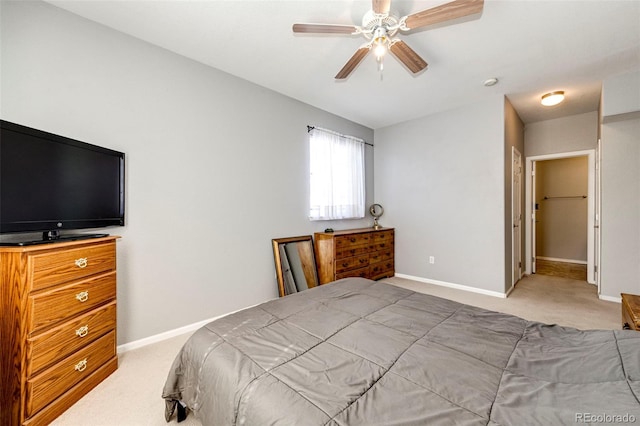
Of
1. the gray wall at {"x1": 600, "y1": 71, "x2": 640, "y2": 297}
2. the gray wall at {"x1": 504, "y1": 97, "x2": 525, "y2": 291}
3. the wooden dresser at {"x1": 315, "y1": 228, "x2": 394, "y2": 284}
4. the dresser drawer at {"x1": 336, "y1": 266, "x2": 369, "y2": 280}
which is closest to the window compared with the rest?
the wooden dresser at {"x1": 315, "y1": 228, "x2": 394, "y2": 284}

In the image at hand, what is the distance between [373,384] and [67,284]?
6.21 feet

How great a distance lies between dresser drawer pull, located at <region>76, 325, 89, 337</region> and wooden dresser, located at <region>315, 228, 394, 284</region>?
254 cm

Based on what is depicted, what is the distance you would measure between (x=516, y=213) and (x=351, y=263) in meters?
2.91

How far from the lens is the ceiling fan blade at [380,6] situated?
160cm

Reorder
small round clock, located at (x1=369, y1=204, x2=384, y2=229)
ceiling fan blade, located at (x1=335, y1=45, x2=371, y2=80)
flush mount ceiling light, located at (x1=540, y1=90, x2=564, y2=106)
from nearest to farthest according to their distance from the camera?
ceiling fan blade, located at (x1=335, y1=45, x2=371, y2=80) < flush mount ceiling light, located at (x1=540, y1=90, x2=564, y2=106) < small round clock, located at (x1=369, y1=204, x2=384, y2=229)

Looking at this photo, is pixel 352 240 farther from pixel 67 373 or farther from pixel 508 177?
pixel 67 373

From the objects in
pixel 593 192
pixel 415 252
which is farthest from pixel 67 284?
pixel 593 192

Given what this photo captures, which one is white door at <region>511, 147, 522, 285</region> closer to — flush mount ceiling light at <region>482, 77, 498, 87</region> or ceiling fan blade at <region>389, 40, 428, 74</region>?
flush mount ceiling light at <region>482, 77, 498, 87</region>

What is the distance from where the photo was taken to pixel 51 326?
1.49m

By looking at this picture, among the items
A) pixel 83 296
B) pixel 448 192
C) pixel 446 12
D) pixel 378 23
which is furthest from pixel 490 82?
pixel 83 296

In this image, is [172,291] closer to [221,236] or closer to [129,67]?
[221,236]

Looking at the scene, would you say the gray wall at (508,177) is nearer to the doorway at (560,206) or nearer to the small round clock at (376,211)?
the doorway at (560,206)

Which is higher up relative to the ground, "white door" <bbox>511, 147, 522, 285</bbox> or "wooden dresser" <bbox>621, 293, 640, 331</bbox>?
"white door" <bbox>511, 147, 522, 285</bbox>

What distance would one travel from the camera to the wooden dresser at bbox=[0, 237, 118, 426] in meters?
1.36
